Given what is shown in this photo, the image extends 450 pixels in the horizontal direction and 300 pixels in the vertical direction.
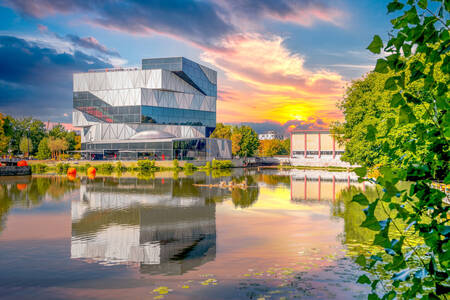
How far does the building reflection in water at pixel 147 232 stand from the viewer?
14.6 metres

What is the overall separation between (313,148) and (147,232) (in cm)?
11031

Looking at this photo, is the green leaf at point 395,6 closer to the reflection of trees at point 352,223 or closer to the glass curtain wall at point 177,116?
the reflection of trees at point 352,223

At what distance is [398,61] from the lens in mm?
2764

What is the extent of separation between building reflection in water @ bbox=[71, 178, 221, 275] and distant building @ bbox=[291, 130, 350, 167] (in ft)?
295

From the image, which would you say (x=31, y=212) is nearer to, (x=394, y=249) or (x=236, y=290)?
(x=236, y=290)

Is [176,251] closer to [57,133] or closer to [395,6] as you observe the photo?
[395,6]

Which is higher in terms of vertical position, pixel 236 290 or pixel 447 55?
pixel 447 55

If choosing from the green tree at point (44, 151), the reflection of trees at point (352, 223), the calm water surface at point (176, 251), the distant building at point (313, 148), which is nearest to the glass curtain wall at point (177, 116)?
the distant building at point (313, 148)

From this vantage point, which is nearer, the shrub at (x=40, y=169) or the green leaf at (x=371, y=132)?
the green leaf at (x=371, y=132)

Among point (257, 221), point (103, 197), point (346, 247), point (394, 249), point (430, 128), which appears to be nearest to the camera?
point (394, 249)

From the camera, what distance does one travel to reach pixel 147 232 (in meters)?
19.5

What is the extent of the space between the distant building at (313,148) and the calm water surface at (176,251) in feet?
298

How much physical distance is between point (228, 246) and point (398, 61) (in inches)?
579

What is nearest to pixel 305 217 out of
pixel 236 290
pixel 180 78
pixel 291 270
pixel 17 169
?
pixel 291 270
